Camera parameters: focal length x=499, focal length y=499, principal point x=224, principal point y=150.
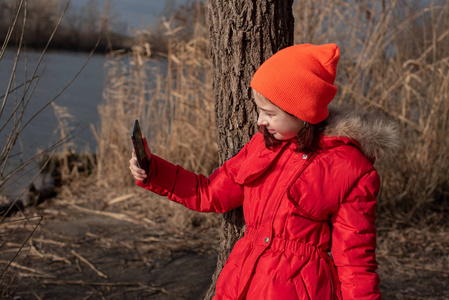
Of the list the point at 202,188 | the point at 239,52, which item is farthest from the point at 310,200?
the point at 239,52

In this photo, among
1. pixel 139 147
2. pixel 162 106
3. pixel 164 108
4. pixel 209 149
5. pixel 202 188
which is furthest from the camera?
pixel 162 106

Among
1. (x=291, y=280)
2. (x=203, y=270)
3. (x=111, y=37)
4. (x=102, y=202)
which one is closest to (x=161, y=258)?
(x=203, y=270)

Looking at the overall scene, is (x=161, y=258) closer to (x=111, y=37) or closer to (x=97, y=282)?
(x=97, y=282)

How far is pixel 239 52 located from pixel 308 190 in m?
0.73

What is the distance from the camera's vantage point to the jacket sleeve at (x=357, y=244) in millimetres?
1708

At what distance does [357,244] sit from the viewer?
5.65 feet

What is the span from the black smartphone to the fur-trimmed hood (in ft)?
2.26

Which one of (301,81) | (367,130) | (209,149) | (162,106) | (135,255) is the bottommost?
(135,255)

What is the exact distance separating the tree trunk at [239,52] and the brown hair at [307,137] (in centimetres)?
36

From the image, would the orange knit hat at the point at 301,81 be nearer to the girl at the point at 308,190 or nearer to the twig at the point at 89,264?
the girl at the point at 308,190

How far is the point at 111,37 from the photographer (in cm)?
502

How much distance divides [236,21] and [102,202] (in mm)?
3192

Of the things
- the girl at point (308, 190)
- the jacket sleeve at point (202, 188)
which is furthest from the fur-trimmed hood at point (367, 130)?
the jacket sleeve at point (202, 188)

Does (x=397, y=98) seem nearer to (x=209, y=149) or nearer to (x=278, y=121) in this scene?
(x=209, y=149)
